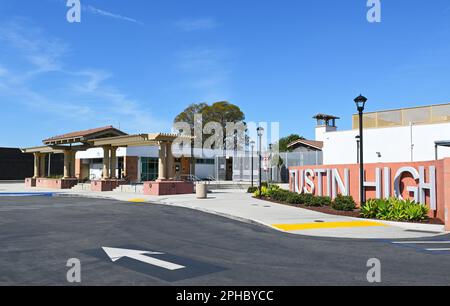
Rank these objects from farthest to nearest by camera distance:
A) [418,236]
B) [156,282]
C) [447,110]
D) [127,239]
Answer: [447,110] < [418,236] < [127,239] < [156,282]

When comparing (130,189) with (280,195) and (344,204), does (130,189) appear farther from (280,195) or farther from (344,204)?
(344,204)

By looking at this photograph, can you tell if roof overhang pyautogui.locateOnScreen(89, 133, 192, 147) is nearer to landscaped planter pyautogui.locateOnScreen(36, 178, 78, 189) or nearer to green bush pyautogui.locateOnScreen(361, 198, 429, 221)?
landscaped planter pyautogui.locateOnScreen(36, 178, 78, 189)

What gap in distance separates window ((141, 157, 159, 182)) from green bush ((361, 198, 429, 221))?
122 feet

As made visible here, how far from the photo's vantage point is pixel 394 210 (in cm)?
1435

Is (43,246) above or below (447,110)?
below

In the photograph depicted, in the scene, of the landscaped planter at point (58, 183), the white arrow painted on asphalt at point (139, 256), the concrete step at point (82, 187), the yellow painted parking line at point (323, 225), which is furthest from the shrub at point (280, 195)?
the landscaped planter at point (58, 183)

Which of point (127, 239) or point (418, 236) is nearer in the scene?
point (127, 239)

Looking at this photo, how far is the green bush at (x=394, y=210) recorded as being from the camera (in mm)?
13852

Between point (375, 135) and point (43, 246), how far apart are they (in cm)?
2343

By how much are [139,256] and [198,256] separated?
49.9 inches

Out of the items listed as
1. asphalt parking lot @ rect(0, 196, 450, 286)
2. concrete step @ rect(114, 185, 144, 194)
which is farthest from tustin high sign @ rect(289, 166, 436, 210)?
concrete step @ rect(114, 185, 144, 194)

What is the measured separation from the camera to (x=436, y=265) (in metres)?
7.56
